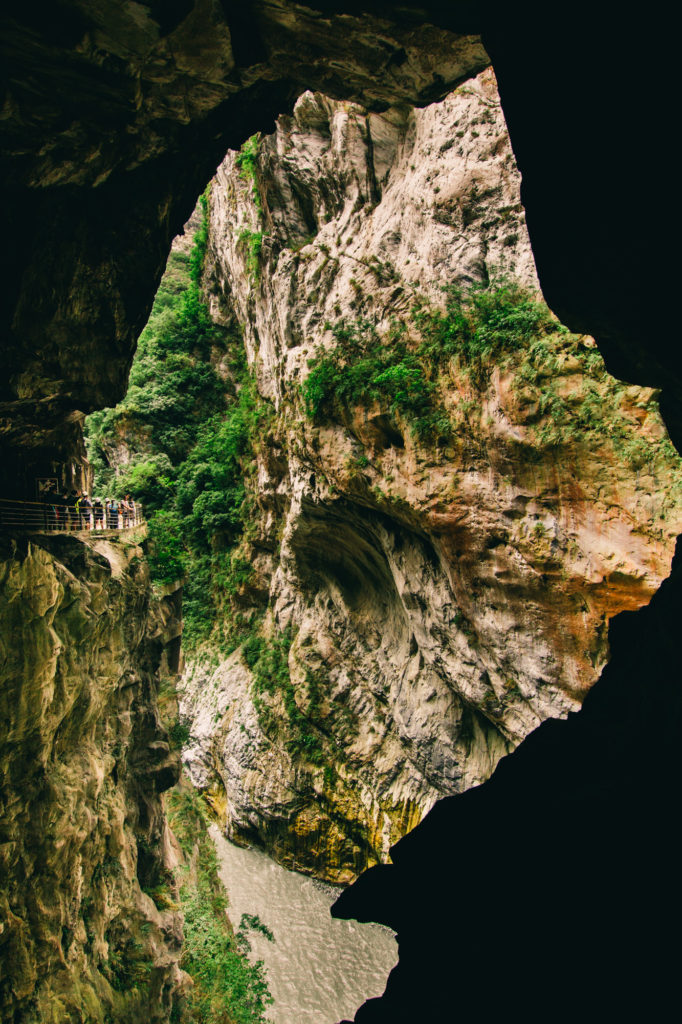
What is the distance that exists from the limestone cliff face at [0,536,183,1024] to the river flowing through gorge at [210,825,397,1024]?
3537mm

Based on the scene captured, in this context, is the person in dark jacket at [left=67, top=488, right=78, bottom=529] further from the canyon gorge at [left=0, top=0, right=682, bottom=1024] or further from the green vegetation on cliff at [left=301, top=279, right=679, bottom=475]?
the green vegetation on cliff at [left=301, top=279, right=679, bottom=475]

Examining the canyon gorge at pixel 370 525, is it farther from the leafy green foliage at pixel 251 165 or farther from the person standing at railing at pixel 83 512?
the person standing at railing at pixel 83 512

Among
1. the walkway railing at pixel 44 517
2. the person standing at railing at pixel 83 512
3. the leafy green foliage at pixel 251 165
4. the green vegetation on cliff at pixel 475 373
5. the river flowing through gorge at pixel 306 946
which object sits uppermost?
the leafy green foliage at pixel 251 165

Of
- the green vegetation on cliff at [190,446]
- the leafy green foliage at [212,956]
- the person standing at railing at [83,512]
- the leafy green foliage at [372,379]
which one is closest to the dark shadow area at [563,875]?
the leafy green foliage at [372,379]

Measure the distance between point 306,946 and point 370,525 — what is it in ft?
36.1

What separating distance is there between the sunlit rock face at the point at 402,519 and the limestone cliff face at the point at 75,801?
519cm

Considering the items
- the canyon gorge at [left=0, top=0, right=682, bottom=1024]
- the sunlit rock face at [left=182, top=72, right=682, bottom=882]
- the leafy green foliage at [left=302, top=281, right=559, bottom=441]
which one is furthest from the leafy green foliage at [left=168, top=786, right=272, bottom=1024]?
the leafy green foliage at [left=302, top=281, right=559, bottom=441]

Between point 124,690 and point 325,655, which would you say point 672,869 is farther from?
point 325,655

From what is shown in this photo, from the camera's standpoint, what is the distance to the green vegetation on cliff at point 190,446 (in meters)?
19.4

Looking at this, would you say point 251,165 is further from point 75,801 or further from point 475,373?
point 75,801

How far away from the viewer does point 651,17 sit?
2.11 metres

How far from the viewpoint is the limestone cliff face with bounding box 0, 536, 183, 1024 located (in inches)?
220

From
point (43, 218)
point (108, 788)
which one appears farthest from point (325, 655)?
point (43, 218)

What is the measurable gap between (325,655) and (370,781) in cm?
357
